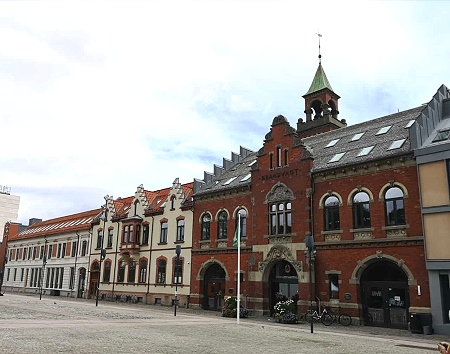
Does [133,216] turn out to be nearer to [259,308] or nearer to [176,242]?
[176,242]

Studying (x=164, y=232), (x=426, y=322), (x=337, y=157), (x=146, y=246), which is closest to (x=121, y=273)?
(x=146, y=246)

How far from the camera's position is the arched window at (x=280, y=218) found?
99.4 feet

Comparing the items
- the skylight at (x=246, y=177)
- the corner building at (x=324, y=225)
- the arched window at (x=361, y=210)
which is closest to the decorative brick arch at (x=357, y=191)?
the corner building at (x=324, y=225)

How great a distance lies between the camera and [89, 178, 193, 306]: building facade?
39000 mm

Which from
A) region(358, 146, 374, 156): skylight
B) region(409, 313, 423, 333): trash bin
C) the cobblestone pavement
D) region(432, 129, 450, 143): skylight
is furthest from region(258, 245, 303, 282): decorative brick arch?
region(432, 129, 450, 143): skylight

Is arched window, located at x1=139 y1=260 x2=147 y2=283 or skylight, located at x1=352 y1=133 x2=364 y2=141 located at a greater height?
skylight, located at x1=352 y1=133 x2=364 y2=141

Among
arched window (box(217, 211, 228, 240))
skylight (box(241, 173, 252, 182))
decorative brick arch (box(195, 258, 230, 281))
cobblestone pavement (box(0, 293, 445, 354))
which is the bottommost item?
cobblestone pavement (box(0, 293, 445, 354))

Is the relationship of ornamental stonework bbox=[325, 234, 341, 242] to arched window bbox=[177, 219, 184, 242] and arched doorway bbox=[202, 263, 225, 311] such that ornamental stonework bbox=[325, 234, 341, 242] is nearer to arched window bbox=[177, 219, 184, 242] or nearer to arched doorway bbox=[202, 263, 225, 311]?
arched doorway bbox=[202, 263, 225, 311]

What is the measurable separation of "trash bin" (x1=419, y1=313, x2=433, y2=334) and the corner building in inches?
32.2

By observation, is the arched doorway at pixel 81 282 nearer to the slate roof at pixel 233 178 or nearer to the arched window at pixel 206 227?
the arched window at pixel 206 227

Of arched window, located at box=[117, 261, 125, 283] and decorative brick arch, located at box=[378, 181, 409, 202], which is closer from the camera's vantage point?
decorative brick arch, located at box=[378, 181, 409, 202]

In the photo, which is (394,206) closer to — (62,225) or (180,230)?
(180,230)

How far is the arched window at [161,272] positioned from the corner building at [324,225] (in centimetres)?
474

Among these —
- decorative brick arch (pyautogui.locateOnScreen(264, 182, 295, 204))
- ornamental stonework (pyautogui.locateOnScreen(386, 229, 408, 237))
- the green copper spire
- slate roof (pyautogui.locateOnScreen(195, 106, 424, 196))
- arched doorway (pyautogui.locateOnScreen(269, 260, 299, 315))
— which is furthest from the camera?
the green copper spire
